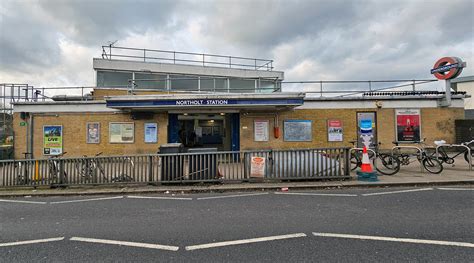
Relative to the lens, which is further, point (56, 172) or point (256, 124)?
point (256, 124)

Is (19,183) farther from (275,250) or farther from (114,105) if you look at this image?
(275,250)

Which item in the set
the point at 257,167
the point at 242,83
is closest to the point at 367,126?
the point at 257,167

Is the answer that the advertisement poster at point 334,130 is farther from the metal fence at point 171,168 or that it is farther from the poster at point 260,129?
the metal fence at point 171,168

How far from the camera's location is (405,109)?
13.3 meters

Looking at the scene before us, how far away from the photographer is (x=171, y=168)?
811 centimetres

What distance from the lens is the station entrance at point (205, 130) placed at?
1370cm

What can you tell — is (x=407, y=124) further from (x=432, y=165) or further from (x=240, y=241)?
(x=240, y=241)

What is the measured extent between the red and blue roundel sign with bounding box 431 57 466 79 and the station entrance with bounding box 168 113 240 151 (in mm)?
10807

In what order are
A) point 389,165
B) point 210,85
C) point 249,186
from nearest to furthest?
point 249,186 < point 389,165 < point 210,85

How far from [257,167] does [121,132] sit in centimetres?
829

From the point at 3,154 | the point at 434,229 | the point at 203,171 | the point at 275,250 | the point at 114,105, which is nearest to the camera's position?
the point at 275,250

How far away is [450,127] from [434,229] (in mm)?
12151

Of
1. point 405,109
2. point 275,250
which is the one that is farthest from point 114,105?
point 405,109

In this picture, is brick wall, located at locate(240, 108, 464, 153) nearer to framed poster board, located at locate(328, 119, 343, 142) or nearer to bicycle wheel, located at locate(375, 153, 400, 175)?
framed poster board, located at locate(328, 119, 343, 142)
